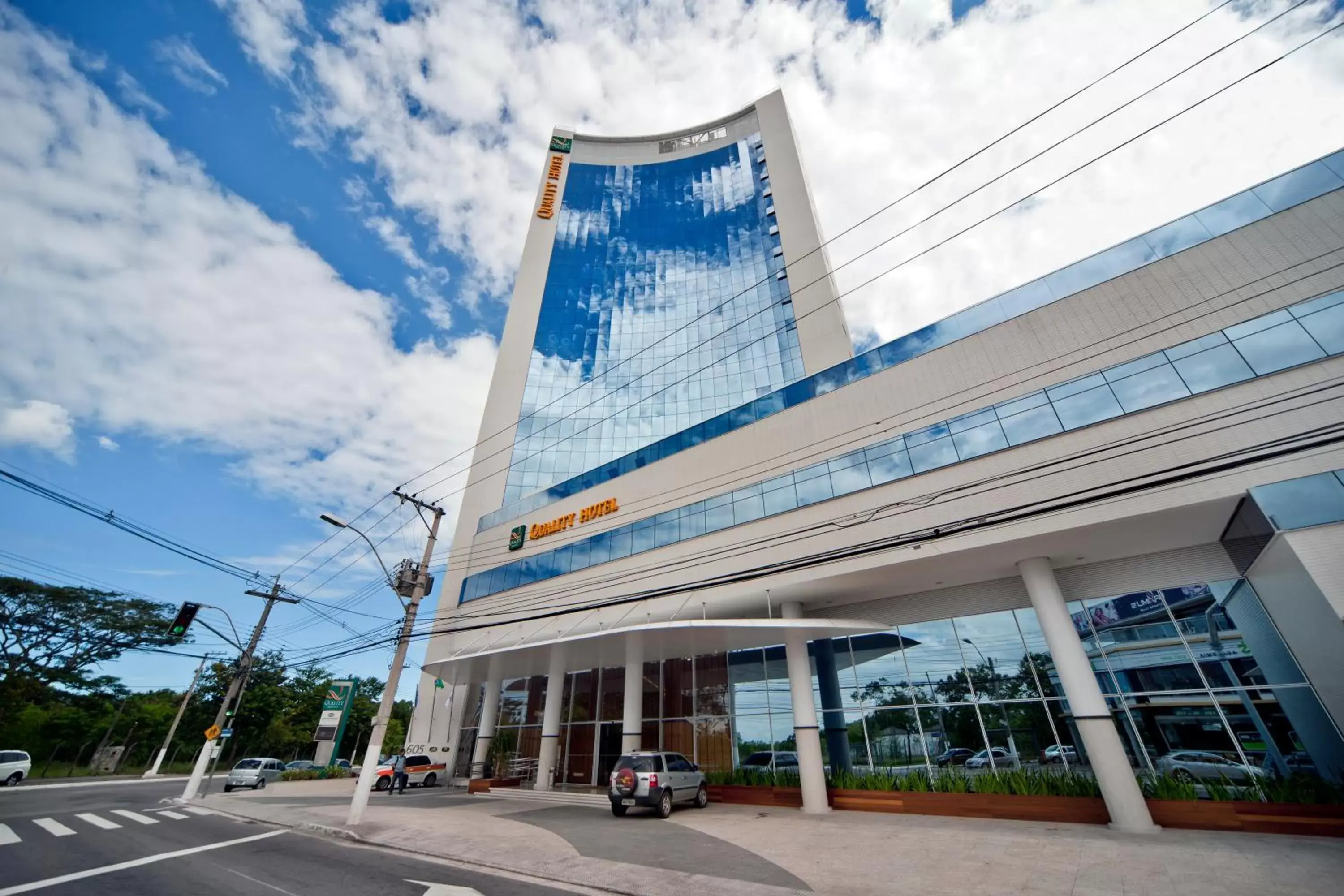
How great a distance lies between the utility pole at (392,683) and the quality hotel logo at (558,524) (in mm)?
7825

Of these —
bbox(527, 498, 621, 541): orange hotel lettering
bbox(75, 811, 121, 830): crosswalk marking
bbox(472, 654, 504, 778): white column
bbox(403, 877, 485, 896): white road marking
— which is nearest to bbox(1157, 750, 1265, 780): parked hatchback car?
bbox(403, 877, 485, 896): white road marking

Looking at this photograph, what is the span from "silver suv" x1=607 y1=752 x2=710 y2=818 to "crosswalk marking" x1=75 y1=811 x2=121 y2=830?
13270 millimetres

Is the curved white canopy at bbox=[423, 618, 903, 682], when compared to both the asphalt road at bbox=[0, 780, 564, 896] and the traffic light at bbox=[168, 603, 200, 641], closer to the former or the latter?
the asphalt road at bbox=[0, 780, 564, 896]

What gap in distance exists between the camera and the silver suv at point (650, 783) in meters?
14.6

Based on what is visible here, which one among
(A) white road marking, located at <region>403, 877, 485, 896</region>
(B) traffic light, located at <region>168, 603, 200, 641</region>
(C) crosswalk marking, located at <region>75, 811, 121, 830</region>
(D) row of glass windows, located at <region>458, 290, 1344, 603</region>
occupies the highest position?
(D) row of glass windows, located at <region>458, 290, 1344, 603</region>

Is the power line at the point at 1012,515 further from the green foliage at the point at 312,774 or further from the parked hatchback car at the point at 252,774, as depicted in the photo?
the green foliage at the point at 312,774

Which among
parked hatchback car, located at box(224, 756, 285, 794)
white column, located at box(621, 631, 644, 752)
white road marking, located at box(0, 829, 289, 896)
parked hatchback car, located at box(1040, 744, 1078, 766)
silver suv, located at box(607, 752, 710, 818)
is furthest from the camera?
parked hatchback car, located at box(224, 756, 285, 794)

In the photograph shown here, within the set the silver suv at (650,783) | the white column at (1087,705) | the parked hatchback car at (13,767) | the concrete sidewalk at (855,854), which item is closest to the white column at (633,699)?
the silver suv at (650,783)

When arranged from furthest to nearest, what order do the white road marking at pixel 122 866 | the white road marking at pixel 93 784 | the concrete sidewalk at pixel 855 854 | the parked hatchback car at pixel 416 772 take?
the parked hatchback car at pixel 416 772 → the white road marking at pixel 93 784 → the white road marking at pixel 122 866 → the concrete sidewalk at pixel 855 854

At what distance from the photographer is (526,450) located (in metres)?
37.2

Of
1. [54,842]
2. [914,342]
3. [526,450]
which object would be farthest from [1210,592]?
[526,450]

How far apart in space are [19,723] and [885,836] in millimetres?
59436

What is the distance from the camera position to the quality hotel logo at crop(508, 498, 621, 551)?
2470 cm

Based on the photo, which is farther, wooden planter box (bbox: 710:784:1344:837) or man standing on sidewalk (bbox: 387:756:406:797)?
man standing on sidewalk (bbox: 387:756:406:797)
